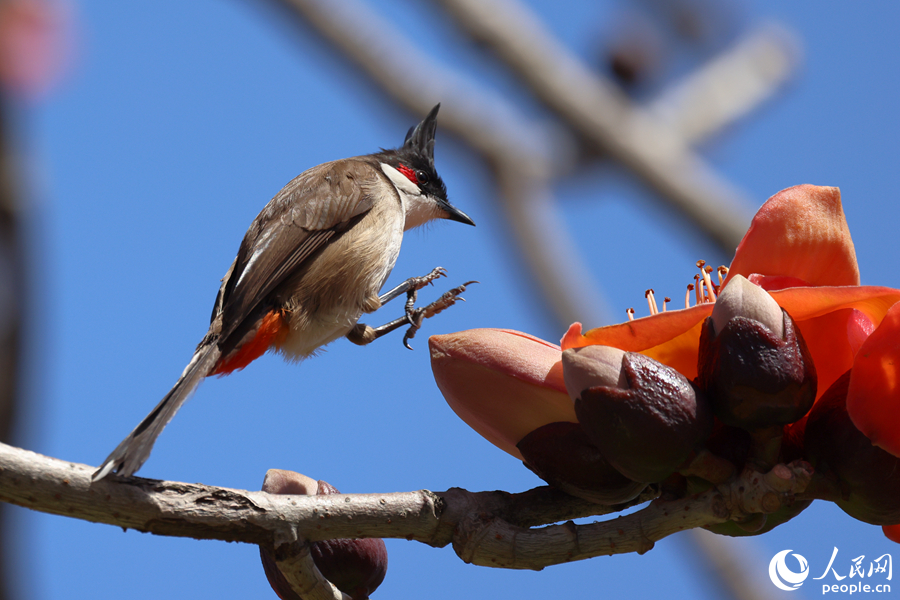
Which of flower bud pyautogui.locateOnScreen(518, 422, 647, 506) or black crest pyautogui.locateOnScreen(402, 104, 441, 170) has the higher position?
black crest pyautogui.locateOnScreen(402, 104, 441, 170)

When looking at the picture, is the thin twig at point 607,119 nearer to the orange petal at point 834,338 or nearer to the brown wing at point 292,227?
the brown wing at point 292,227

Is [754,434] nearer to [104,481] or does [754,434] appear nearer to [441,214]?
[104,481]

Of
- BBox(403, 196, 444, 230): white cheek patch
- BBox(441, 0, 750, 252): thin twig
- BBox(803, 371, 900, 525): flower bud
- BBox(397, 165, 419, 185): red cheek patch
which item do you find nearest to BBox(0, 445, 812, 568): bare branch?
BBox(803, 371, 900, 525): flower bud

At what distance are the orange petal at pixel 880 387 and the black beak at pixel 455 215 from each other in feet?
8.20

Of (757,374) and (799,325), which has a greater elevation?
(799,325)

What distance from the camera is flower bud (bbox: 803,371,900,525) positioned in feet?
3.45

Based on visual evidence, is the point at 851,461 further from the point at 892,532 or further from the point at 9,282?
the point at 9,282

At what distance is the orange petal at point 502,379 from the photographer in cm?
110

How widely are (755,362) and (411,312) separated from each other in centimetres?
180

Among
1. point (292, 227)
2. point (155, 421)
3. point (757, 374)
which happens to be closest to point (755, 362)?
point (757, 374)

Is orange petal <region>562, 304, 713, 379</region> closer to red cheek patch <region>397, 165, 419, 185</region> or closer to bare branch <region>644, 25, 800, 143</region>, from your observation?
red cheek patch <region>397, 165, 419, 185</region>

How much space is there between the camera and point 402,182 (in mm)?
3484

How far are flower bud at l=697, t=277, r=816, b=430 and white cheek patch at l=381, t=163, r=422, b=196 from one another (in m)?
2.50

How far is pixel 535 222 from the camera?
18.6 ft
